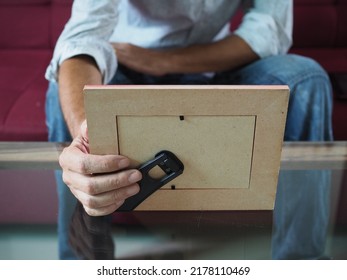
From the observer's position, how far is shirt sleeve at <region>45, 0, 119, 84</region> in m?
0.84

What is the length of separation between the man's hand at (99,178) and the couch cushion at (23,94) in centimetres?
57

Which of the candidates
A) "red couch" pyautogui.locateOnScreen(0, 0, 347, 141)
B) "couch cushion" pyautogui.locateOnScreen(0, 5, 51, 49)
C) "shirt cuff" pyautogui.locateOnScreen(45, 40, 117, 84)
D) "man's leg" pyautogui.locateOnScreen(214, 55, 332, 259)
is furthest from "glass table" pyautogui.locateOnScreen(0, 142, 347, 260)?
"couch cushion" pyautogui.locateOnScreen(0, 5, 51, 49)

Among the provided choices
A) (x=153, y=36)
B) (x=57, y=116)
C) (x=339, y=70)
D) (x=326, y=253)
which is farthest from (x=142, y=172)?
(x=339, y=70)

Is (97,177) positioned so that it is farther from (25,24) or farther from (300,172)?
(25,24)

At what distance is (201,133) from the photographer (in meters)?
0.54

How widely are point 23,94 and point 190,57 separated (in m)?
0.47

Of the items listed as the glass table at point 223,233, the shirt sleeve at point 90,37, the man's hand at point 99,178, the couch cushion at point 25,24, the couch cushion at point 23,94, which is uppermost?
the couch cushion at point 25,24

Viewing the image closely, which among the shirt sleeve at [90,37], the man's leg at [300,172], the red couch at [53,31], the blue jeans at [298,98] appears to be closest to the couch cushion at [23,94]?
the red couch at [53,31]

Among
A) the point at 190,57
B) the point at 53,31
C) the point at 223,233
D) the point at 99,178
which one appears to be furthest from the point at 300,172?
the point at 53,31

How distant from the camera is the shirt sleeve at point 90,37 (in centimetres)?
84

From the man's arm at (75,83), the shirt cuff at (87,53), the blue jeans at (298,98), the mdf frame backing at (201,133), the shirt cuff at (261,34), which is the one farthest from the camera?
the shirt cuff at (261,34)

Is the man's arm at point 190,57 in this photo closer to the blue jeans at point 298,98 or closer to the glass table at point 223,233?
the blue jeans at point 298,98

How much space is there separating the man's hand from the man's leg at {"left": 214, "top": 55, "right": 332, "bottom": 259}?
20cm

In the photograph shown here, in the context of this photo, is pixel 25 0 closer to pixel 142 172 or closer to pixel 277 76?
pixel 277 76
